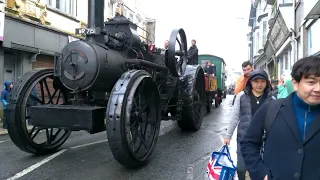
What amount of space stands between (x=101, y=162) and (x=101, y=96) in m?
1.10

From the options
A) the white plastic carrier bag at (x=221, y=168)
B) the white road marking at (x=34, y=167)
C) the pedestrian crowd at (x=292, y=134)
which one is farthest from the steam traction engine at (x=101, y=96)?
the pedestrian crowd at (x=292, y=134)

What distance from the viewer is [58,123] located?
4527 millimetres

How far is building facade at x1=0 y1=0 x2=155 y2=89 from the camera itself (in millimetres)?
11219

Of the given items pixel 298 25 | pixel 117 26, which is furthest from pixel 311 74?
pixel 298 25

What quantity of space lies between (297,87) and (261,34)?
3154 centimetres

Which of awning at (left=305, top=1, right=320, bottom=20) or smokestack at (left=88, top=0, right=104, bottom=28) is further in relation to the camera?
awning at (left=305, top=1, right=320, bottom=20)

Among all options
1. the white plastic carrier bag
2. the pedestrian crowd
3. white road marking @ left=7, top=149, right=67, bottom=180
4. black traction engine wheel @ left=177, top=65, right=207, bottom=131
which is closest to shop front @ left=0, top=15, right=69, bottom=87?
white road marking @ left=7, top=149, right=67, bottom=180

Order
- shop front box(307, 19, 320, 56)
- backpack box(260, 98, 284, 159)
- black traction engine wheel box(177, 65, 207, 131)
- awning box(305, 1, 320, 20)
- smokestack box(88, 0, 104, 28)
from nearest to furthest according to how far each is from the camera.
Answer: backpack box(260, 98, 284, 159) < smokestack box(88, 0, 104, 28) < black traction engine wheel box(177, 65, 207, 131) < awning box(305, 1, 320, 20) < shop front box(307, 19, 320, 56)

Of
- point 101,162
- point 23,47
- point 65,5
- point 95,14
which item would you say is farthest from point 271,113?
point 65,5

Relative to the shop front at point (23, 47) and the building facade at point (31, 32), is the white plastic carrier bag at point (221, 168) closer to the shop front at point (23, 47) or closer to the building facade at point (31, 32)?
the building facade at point (31, 32)

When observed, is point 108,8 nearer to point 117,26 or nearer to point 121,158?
point 117,26

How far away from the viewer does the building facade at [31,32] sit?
36.8ft

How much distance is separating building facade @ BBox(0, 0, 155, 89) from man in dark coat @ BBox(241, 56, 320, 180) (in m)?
8.06

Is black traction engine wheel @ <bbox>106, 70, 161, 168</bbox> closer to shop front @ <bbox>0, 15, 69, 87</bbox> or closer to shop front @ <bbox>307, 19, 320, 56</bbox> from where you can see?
shop front @ <bbox>307, 19, 320, 56</bbox>
